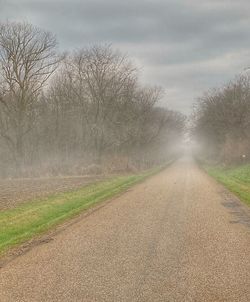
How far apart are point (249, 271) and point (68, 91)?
57.1 metres

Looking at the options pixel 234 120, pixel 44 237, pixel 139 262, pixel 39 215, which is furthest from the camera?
pixel 234 120

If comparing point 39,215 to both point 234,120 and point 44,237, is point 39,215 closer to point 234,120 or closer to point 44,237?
point 44,237

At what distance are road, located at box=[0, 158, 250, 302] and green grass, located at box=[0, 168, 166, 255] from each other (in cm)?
91

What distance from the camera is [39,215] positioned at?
1683 centimetres

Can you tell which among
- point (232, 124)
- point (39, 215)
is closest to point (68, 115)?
point (232, 124)

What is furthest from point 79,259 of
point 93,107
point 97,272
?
point 93,107

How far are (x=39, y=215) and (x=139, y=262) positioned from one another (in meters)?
7.79

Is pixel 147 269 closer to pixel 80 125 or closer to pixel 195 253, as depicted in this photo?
pixel 195 253

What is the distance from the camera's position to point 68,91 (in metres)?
64.2

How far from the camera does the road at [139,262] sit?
786cm

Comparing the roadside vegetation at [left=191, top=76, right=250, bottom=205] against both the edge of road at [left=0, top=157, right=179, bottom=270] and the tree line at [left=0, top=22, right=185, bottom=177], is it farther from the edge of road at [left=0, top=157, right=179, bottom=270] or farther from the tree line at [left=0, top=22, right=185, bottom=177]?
the edge of road at [left=0, top=157, right=179, bottom=270]

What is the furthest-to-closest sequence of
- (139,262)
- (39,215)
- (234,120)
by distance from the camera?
1. (234,120)
2. (39,215)
3. (139,262)

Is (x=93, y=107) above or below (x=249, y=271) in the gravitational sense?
above

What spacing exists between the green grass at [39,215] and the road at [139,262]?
0.91 metres
